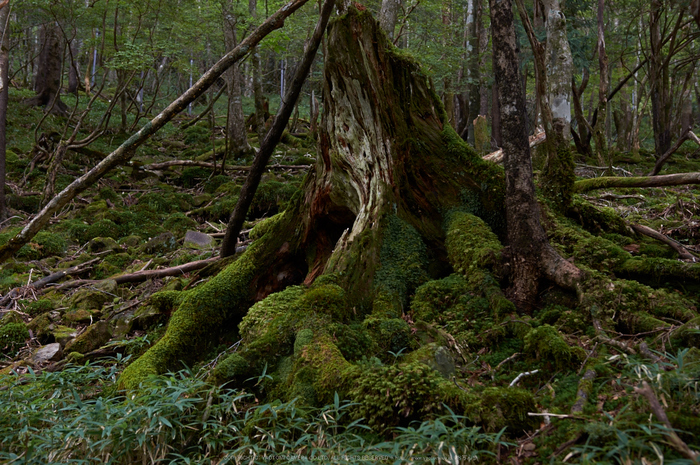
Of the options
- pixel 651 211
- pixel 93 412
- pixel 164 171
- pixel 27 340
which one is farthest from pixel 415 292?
pixel 164 171

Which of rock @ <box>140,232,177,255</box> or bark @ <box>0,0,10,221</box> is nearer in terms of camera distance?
bark @ <box>0,0,10,221</box>

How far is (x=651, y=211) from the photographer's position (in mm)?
6094

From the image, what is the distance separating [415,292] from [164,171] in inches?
454

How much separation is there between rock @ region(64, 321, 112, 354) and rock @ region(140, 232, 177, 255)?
3.62 m

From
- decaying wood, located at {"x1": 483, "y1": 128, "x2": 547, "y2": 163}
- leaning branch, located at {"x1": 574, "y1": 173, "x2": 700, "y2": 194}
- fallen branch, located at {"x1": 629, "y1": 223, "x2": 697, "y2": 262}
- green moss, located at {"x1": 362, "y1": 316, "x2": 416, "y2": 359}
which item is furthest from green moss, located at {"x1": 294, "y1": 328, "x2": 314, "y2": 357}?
decaying wood, located at {"x1": 483, "y1": 128, "x2": 547, "y2": 163}

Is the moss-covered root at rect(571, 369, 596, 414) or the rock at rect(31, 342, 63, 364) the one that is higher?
the moss-covered root at rect(571, 369, 596, 414)

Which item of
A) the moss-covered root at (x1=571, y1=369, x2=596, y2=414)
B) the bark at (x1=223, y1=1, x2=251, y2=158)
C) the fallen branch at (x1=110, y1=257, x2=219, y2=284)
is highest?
the bark at (x1=223, y1=1, x2=251, y2=158)

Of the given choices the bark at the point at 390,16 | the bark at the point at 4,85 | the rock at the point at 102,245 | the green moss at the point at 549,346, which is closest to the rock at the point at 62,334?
the rock at the point at 102,245

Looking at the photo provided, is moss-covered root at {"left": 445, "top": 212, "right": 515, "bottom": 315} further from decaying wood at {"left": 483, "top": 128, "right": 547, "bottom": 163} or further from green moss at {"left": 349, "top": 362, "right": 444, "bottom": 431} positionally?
decaying wood at {"left": 483, "top": 128, "right": 547, "bottom": 163}

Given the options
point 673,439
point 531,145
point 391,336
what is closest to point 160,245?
point 391,336

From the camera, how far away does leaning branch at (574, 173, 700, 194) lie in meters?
4.35

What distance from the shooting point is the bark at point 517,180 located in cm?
393

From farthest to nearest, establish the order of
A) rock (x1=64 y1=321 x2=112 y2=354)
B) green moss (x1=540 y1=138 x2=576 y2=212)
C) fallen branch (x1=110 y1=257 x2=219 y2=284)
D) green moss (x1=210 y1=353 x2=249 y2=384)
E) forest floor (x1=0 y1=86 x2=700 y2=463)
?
fallen branch (x1=110 y1=257 x2=219 y2=284) → rock (x1=64 y1=321 x2=112 y2=354) → green moss (x1=540 y1=138 x2=576 y2=212) → green moss (x1=210 y1=353 x2=249 y2=384) → forest floor (x1=0 y1=86 x2=700 y2=463)

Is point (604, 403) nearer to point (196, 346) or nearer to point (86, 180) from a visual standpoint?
point (196, 346)
